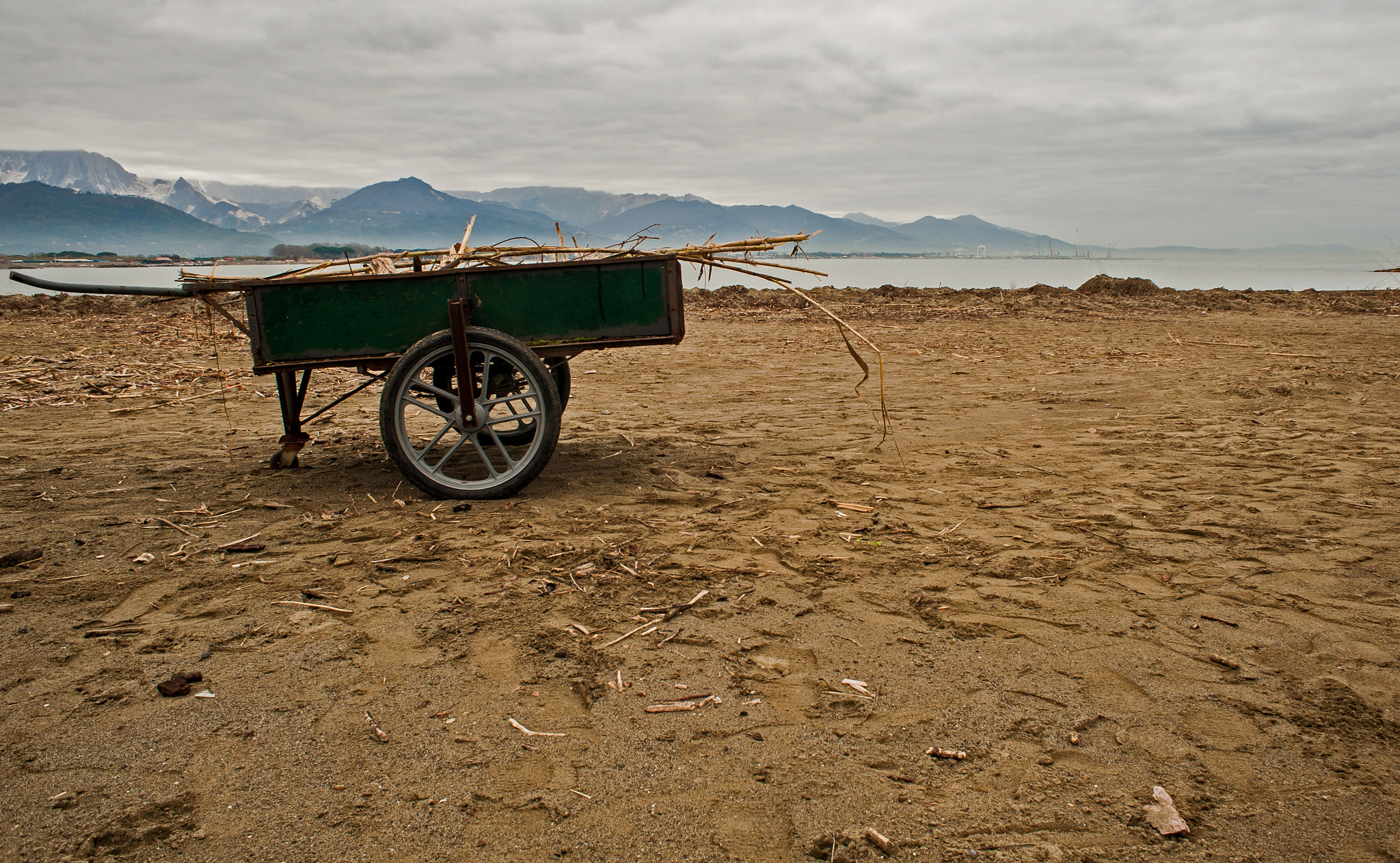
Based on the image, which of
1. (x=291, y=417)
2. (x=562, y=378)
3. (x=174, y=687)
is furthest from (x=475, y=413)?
(x=174, y=687)

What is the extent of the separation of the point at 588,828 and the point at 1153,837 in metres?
1.44

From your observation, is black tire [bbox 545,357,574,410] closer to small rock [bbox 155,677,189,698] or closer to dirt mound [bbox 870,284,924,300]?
small rock [bbox 155,677,189,698]

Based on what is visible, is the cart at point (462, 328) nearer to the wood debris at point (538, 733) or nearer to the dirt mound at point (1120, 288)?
the wood debris at point (538, 733)

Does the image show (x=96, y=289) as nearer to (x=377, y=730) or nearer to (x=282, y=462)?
(x=282, y=462)

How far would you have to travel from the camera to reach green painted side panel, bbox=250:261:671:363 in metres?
4.58

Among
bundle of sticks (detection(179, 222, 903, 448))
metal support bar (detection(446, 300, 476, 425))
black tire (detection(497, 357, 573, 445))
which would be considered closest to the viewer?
metal support bar (detection(446, 300, 476, 425))

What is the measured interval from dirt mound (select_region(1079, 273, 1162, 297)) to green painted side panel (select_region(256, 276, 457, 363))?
1896cm

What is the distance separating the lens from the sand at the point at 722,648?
6.70 ft

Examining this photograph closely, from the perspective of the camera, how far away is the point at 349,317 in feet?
15.1

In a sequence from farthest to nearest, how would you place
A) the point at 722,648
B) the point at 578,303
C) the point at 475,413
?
the point at 578,303, the point at 475,413, the point at 722,648

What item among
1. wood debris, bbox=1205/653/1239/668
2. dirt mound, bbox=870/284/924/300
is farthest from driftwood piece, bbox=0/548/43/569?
dirt mound, bbox=870/284/924/300

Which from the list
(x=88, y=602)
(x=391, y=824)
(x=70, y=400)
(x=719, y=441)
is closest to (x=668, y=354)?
(x=719, y=441)

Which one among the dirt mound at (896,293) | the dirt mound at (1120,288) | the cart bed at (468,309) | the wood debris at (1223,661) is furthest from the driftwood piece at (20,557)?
the dirt mound at (1120,288)

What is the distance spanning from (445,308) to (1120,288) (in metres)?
20.0
